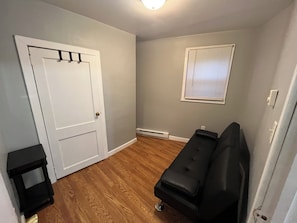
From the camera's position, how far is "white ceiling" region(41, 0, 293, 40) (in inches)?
56.9

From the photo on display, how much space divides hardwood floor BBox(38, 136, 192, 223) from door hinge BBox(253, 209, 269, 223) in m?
1.08

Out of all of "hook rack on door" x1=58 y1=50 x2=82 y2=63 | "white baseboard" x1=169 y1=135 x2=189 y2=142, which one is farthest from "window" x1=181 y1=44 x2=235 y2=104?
"hook rack on door" x1=58 y1=50 x2=82 y2=63

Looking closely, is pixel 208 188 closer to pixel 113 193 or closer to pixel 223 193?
pixel 223 193

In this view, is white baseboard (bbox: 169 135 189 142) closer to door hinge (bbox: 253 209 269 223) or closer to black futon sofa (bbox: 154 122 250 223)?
black futon sofa (bbox: 154 122 250 223)

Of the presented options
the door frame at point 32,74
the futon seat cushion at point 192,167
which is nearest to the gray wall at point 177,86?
the futon seat cushion at point 192,167

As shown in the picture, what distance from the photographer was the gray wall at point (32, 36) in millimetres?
1303

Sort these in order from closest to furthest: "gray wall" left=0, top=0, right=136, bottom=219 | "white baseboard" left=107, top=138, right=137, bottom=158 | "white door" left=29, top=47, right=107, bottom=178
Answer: "gray wall" left=0, top=0, right=136, bottom=219 < "white door" left=29, top=47, right=107, bottom=178 < "white baseboard" left=107, top=138, right=137, bottom=158

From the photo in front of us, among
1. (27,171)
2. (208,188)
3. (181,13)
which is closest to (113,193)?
(27,171)

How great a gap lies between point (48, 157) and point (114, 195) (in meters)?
1.06

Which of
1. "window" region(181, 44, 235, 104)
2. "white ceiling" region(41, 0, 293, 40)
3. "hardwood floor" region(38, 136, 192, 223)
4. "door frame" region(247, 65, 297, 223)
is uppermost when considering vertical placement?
"white ceiling" region(41, 0, 293, 40)

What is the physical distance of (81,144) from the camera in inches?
82.7

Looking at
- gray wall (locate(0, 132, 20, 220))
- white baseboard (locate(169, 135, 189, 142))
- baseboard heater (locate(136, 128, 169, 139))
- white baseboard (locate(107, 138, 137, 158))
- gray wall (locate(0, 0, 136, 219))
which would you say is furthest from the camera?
baseboard heater (locate(136, 128, 169, 139))

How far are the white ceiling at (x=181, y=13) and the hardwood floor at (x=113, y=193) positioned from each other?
2.38m

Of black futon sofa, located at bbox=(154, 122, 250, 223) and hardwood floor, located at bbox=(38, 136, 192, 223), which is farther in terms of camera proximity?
hardwood floor, located at bbox=(38, 136, 192, 223)
